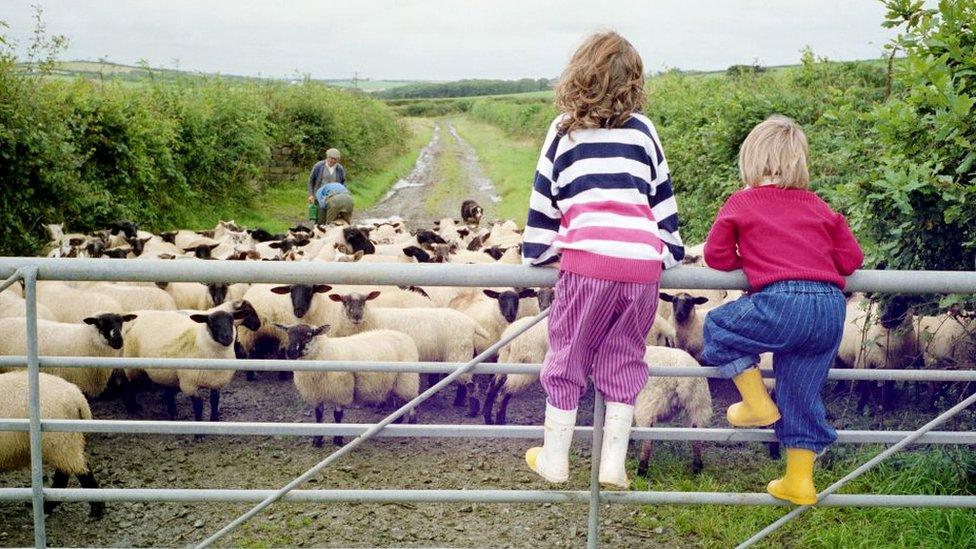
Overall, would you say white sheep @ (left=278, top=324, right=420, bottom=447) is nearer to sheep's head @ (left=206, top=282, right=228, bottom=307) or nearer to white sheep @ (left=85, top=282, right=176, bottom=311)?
sheep's head @ (left=206, top=282, right=228, bottom=307)

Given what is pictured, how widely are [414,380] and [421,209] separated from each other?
60.7ft

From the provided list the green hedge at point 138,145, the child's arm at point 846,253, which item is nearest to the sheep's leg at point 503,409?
the child's arm at point 846,253

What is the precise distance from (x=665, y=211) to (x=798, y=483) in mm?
1105

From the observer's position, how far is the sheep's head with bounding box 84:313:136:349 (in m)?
7.32

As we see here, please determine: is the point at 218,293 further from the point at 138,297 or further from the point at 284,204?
the point at 284,204

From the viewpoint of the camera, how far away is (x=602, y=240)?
2.76 meters

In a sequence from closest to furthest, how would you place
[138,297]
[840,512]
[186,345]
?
1. [840,512]
2. [186,345]
3. [138,297]

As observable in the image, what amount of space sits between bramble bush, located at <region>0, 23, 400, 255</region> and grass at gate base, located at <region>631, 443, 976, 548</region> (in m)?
10.9

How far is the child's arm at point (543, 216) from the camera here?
2.88 meters

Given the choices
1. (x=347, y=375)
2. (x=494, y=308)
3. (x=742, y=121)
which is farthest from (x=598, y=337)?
(x=742, y=121)

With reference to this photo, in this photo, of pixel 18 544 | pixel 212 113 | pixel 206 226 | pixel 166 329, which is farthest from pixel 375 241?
pixel 212 113

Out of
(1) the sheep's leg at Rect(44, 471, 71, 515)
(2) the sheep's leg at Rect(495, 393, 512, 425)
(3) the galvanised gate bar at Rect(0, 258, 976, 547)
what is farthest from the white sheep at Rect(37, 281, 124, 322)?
(3) the galvanised gate bar at Rect(0, 258, 976, 547)

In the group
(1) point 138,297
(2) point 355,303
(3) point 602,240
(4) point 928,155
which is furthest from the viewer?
(1) point 138,297

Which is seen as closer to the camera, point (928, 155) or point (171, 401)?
point (928, 155)
